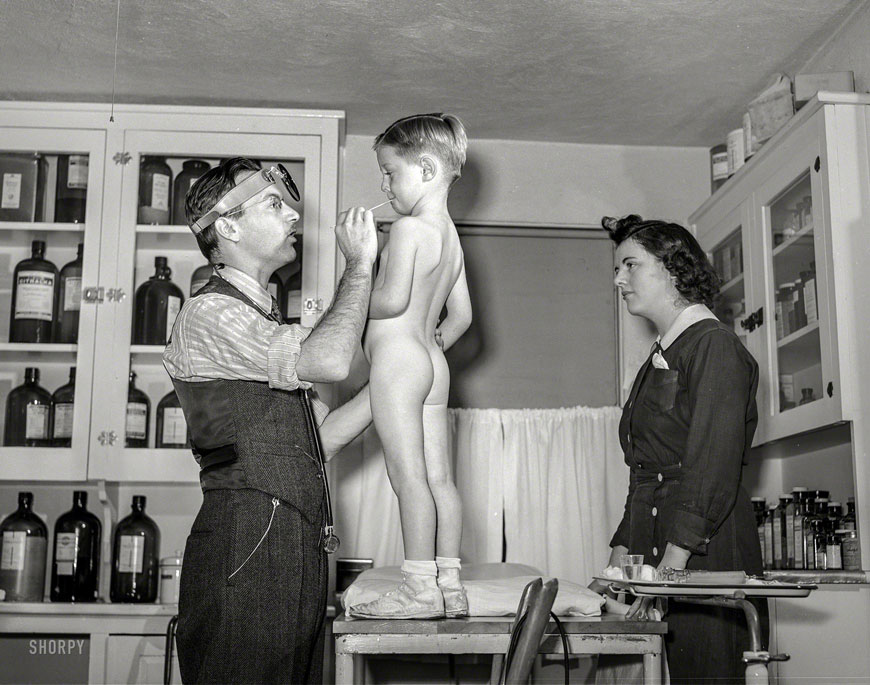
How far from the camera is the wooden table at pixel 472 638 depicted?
4.90 ft

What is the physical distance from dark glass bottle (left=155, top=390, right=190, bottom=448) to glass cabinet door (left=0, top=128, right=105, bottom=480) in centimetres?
19

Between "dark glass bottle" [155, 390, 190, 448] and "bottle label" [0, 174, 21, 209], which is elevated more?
"bottle label" [0, 174, 21, 209]

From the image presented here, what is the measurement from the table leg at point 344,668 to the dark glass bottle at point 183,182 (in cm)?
170

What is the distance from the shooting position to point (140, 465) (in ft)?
8.96

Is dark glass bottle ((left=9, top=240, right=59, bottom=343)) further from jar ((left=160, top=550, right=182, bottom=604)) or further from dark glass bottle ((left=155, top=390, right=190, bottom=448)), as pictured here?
jar ((left=160, top=550, right=182, bottom=604))

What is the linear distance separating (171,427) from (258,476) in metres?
1.33

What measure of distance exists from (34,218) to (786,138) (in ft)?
6.75

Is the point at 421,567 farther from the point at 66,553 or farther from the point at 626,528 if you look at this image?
the point at 66,553

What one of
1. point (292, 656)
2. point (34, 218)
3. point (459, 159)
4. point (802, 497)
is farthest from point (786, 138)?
point (34, 218)

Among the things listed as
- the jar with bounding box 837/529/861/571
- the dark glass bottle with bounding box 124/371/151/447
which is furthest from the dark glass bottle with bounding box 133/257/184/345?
the jar with bounding box 837/529/861/571

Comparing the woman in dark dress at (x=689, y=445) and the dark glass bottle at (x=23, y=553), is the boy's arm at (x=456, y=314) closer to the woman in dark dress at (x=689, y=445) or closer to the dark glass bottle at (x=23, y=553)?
the woman in dark dress at (x=689, y=445)

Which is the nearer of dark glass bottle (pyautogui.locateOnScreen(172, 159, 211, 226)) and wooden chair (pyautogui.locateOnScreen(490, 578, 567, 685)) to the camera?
wooden chair (pyautogui.locateOnScreen(490, 578, 567, 685))

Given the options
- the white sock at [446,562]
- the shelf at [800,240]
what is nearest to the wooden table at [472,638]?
the white sock at [446,562]

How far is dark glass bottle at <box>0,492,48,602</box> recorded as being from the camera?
2.71 meters
